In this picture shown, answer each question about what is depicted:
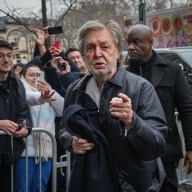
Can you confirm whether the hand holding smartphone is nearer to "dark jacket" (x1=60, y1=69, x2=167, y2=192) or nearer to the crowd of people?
the crowd of people

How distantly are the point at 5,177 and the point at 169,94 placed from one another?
1.82 m

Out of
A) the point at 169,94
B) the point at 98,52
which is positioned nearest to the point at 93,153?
the point at 98,52

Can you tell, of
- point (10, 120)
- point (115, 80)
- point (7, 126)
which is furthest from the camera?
point (10, 120)

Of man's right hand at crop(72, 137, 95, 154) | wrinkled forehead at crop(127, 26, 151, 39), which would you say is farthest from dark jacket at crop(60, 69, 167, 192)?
wrinkled forehead at crop(127, 26, 151, 39)

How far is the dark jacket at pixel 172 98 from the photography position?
3.12 meters

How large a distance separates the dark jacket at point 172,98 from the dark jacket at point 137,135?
833 mm

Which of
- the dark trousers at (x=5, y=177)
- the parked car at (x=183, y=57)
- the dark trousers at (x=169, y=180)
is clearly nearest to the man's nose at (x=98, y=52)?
the dark trousers at (x=169, y=180)

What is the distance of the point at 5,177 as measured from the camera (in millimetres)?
3902

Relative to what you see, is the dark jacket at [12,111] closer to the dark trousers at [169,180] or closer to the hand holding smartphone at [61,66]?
the hand holding smartphone at [61,66]

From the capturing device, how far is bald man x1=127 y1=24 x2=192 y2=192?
3123mm

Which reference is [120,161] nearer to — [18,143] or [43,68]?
[18,143]

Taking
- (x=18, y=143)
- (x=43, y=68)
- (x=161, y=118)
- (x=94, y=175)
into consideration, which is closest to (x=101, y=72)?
(x=161, y=118)

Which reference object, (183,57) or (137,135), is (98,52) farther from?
(183,57)

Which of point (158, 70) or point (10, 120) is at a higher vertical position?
point (158, 70)
